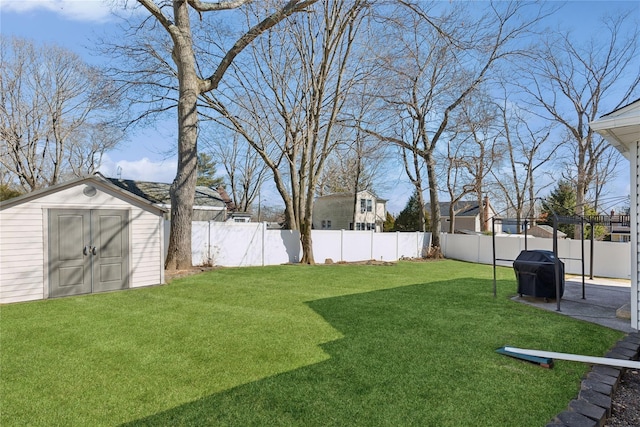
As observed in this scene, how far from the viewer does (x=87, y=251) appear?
6.93m

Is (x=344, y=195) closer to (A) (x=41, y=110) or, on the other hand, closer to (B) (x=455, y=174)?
(B) (x=455, y=174)

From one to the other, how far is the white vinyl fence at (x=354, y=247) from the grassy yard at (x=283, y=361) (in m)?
4.71

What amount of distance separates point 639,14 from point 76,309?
74.1 ft

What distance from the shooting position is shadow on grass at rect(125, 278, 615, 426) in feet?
8.32

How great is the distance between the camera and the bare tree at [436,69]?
41.1ft

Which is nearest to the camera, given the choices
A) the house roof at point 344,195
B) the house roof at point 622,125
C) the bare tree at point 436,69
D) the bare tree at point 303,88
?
the house roof at point 622,125

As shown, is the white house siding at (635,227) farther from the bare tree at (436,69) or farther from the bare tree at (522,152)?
the bare tree at (522,152)

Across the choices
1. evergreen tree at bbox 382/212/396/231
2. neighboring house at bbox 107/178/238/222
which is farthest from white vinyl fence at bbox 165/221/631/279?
evergreen tree at bbox 382/212/396/231

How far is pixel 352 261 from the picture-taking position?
14.4 metres

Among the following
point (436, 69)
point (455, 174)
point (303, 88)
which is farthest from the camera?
point (455, 174)

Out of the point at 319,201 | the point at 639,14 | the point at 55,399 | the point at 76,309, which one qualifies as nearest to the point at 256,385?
the point at 55,399

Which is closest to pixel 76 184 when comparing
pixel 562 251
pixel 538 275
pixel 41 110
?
pixel 538 275

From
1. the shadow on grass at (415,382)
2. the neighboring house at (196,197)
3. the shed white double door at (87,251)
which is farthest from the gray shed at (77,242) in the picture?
the neighboring house at (196,197)

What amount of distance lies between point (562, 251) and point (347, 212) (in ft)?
55.9
